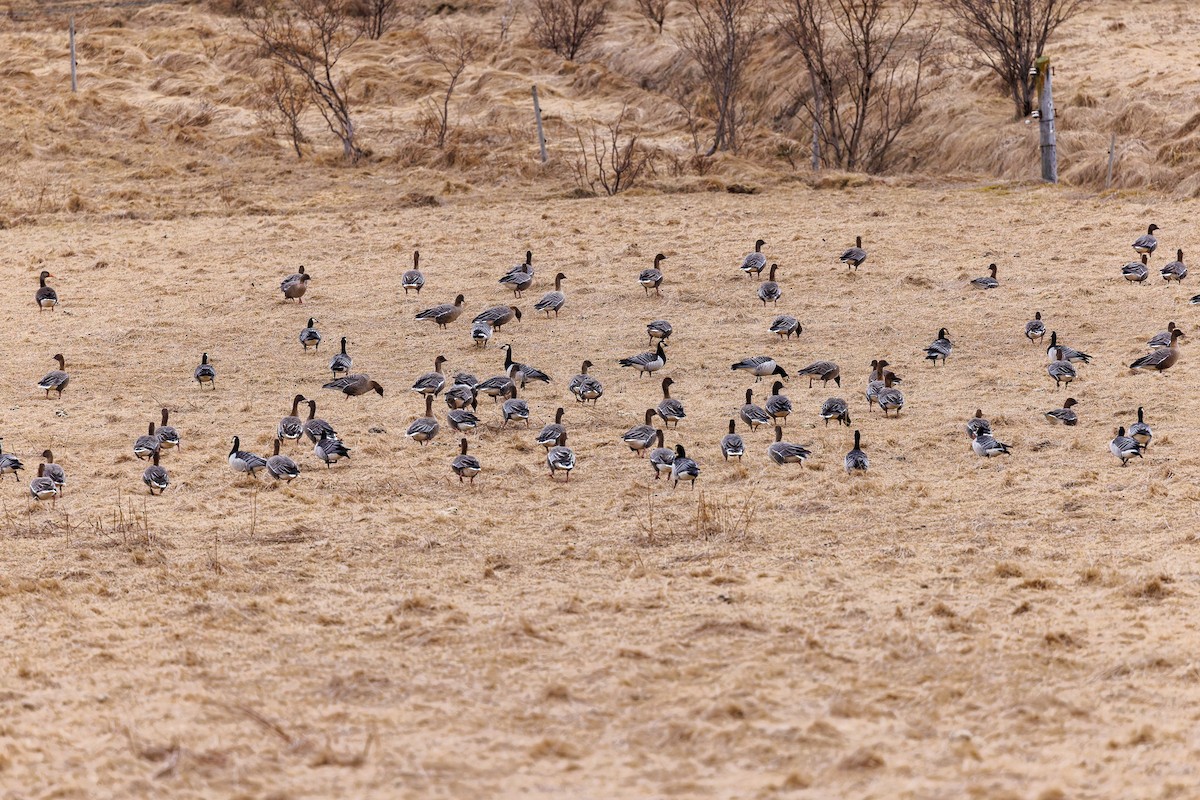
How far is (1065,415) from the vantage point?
14727mm

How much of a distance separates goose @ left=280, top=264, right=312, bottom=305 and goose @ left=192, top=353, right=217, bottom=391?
3.53m

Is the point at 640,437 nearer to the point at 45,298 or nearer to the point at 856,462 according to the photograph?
the point at 856,462

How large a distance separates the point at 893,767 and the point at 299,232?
1961 cm

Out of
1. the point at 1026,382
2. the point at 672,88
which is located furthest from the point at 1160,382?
the point at 672,88

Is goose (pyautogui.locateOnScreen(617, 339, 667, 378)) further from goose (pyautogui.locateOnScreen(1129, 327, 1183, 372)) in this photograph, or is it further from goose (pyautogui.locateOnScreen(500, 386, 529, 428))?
goose (pyautogui.locateOnScreen(1129, 327, 1183, 372))

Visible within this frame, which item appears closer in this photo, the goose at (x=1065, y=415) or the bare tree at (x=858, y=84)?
the goose at (x=1065, y=415)

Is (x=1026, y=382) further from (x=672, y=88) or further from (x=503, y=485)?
(x=672, y=88)

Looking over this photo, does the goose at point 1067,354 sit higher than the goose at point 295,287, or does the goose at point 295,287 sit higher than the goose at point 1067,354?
the goose at point 295,287

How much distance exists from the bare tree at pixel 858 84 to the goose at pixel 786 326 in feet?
42.3

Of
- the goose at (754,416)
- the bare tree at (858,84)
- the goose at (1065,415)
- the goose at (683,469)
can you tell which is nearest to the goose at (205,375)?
the goose at (754,416)

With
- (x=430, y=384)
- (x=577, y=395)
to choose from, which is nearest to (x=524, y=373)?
(x=577, y=395)

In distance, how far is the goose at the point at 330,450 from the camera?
1403 cm

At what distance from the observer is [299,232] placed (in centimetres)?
2530

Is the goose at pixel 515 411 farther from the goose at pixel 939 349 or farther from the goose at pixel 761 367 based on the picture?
the goose at pixel 939 349
